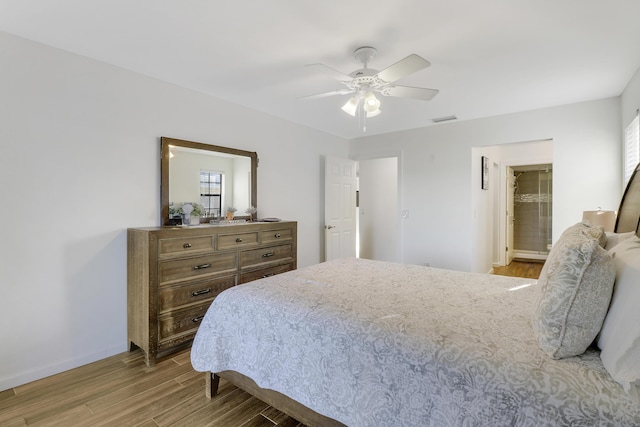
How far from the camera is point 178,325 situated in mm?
2604

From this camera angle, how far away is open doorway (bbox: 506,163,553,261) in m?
6.62

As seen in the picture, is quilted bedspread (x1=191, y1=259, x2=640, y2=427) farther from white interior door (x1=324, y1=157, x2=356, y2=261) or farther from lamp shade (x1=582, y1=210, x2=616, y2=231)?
white interior door (x1=324, y1=157, x2=356, y2=261)

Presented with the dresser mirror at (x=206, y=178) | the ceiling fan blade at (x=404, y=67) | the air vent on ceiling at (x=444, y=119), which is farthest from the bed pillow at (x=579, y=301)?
the air vent on ceiling at (x=444, y=119)

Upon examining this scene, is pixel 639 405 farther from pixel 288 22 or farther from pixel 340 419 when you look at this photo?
pixel 288 22

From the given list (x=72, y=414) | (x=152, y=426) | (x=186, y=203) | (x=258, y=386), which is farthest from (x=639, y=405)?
(x=186, y=203)

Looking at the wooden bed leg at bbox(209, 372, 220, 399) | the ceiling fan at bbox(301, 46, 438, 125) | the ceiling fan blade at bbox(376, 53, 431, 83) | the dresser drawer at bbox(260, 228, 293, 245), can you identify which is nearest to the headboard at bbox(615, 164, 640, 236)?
the ceiling fan at bbox(301, 46, 438, 125)

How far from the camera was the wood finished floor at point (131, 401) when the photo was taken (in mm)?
1788

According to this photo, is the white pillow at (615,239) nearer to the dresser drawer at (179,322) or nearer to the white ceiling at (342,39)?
the white ceiling at (342,39)

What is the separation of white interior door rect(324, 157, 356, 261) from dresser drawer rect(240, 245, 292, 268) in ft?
4.08

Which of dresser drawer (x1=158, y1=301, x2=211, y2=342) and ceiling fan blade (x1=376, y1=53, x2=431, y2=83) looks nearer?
ceiling fan blade (x1=376, y1=53, x2=431, y2=83)

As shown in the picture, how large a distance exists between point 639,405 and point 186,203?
3217 mm

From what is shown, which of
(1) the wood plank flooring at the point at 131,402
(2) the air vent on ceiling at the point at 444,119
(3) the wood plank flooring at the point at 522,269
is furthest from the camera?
(3) the wood plank flooring at the point at 522,269

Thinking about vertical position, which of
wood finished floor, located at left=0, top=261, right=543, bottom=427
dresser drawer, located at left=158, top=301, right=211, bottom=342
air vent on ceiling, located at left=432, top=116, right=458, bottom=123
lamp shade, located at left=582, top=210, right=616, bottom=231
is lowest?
wood finished floor, located at left=0, top=261, right=543, bottom=427

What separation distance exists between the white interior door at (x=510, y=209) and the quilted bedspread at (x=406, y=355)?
16.9 ft
